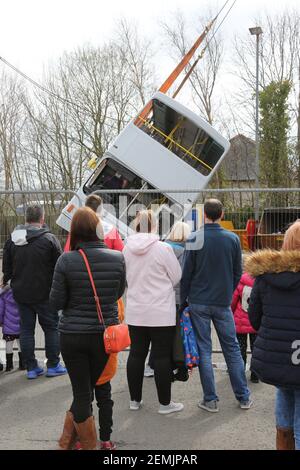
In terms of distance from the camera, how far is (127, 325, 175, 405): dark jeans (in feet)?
14.8

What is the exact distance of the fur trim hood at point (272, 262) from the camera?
312cm

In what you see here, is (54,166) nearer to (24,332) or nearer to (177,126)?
(177,126)

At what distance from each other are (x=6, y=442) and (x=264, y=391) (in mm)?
2558

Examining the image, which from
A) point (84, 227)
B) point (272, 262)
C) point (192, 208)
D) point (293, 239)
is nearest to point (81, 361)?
point (84, 227)

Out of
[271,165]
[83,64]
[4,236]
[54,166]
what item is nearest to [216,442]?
[4,236]

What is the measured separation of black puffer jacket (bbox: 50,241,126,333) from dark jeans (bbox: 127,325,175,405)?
834 mm

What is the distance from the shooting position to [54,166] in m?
25.2

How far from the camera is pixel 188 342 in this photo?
4758 mm

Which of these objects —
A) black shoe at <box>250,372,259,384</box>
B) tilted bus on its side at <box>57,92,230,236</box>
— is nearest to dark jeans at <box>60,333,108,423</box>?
black shoe at <box>250,372,259,384</box>

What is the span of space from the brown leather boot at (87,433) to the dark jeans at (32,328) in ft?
6.86

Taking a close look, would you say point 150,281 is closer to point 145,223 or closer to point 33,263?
point 145,223

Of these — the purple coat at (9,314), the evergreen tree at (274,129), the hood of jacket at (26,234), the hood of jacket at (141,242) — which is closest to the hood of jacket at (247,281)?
the hood of jacket at (141,242)

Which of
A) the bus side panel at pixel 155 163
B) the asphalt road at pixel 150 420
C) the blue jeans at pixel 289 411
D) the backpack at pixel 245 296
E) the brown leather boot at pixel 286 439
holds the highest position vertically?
the bus side panel at pixel 155 163

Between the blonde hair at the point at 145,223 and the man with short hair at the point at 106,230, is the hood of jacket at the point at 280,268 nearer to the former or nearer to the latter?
the blonde hair at the point at 145,223
